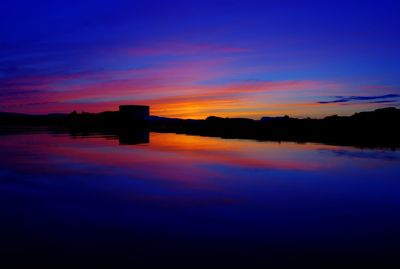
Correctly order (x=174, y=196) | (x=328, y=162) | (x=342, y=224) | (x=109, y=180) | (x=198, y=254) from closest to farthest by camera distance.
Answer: (x=198, y=254), (x=342, y=224), (x=174, y=196), (x=109, y=180), (x=328, y=162)

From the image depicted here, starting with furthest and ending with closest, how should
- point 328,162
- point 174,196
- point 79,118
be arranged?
point 79,118 < point 328,162 < point 174,196

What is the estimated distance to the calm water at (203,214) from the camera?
5.91m

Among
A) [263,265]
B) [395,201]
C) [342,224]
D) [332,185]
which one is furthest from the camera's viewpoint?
[332,185]

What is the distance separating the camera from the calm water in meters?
5.91

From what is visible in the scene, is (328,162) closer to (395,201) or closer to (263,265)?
(395,201)

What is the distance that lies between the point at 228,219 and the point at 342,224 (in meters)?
2.12

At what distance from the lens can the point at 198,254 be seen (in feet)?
19.3

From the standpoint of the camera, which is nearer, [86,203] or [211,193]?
[86,203]

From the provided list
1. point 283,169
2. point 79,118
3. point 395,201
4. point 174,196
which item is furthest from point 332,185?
point 79,118

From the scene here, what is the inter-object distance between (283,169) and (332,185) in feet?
10.8

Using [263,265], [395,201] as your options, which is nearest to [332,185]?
[395,201]

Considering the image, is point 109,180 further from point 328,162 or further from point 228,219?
point 328,162

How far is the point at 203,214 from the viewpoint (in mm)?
8086

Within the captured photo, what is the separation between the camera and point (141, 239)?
256 inches
